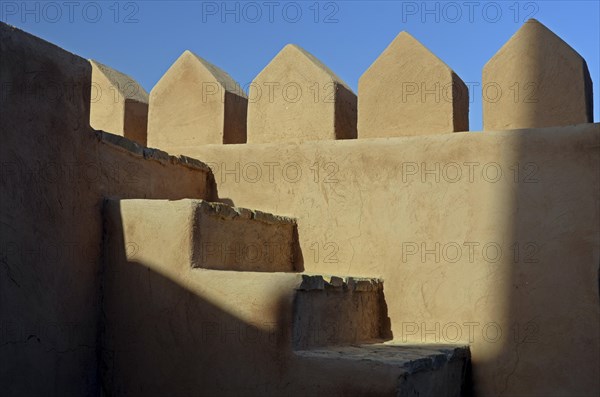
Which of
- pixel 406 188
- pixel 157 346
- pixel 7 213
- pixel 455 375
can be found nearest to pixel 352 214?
pixel 406 188

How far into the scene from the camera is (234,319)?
4215mm

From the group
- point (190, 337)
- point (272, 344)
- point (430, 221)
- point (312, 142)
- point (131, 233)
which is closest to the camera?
point (272, 344)

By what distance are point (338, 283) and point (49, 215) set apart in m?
1.76

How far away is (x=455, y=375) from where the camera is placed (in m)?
4.59

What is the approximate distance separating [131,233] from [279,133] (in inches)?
65.3

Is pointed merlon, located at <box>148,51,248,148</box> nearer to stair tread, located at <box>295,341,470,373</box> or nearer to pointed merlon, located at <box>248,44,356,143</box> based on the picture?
pointed merlon, located at <box>248,44,356,143</box>

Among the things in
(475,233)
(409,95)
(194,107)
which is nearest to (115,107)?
(194,107)

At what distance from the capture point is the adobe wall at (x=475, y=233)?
15.4ft

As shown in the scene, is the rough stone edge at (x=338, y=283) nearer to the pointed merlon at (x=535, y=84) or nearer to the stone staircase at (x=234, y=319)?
the stone staircase at (x=234, y=319)

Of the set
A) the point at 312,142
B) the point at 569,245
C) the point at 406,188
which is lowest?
the point at 569,245

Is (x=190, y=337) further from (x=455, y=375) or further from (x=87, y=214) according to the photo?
(x=455, y=375)

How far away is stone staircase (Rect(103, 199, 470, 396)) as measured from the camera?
13.0ft

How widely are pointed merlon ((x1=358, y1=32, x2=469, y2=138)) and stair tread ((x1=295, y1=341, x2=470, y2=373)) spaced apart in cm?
158

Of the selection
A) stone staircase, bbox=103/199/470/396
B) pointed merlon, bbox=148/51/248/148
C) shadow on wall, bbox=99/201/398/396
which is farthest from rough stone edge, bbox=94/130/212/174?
shadow on wall, bbox=99/201/398/396
